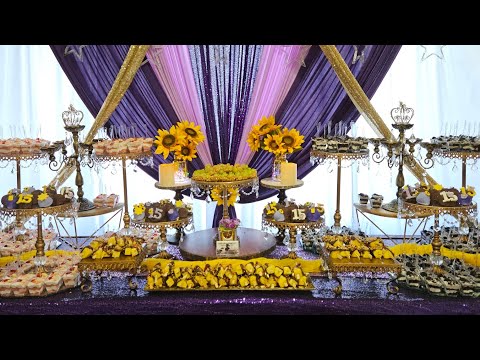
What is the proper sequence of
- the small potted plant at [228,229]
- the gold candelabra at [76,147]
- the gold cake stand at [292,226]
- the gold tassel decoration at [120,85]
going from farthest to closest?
the gold tassel decoration at [120,85] → the gold candelabra at [76,147] → the small potted plant at [228,229] → the gold cake stand at [292,226]

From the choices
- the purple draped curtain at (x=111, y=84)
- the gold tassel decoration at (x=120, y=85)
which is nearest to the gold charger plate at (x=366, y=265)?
the purple draped curtain at (x=111, y=84)

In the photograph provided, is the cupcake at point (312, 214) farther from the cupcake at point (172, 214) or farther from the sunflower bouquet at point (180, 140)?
the sunflower bouquet at point (180, 140)

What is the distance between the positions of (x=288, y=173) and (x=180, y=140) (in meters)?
0.93

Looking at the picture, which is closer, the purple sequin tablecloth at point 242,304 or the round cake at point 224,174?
the purple sequin tablecloth at point 242,304

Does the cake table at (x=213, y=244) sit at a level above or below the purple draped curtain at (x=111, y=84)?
below

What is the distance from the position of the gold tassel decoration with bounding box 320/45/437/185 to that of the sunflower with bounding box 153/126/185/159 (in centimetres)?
158

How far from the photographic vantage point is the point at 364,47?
5457mm

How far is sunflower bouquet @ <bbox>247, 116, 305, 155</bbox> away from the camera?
469 centimetres

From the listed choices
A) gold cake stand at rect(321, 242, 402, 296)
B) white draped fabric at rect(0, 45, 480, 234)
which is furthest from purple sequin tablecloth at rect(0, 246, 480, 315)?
white draped fabric at rect(0, 45, 480, 234)

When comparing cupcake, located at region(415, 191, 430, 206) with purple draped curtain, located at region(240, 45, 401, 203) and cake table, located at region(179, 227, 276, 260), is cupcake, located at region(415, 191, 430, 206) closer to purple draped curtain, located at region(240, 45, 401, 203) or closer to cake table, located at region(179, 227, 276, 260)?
cake table, located at region(179, 227, 276, 260)

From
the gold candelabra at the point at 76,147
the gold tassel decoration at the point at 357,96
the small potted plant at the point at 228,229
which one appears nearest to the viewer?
the small potted plant at the point at 228,229

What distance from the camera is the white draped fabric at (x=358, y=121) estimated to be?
5957 millimetres
